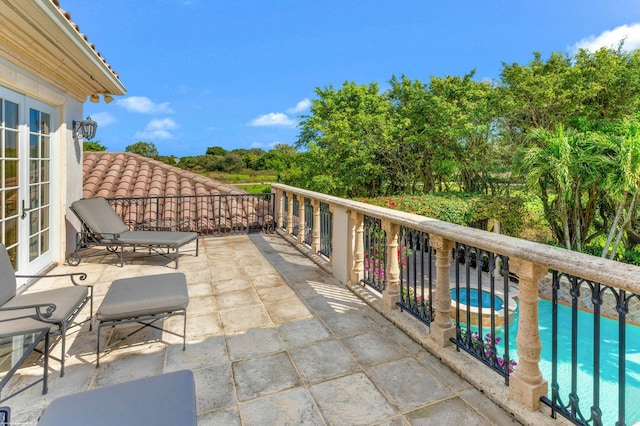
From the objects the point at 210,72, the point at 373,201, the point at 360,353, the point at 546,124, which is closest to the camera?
the point at 360,353

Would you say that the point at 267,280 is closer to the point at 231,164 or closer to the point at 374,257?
the point at 374,257

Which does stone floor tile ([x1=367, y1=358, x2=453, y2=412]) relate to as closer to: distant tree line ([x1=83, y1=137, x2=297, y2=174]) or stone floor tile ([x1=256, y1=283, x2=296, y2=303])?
stone floor tile ([x1=256, y1=283, x2=296, y2=303])

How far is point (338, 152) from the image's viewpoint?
50.9ft

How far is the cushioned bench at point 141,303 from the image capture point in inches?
97.6

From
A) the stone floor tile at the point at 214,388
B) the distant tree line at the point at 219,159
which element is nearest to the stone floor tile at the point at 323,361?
the stone floor tile at the point at 214,388

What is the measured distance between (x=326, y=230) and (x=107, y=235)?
3.26 m

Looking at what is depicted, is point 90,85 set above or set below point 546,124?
below

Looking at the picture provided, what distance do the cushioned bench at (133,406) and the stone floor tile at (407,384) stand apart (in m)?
1.24

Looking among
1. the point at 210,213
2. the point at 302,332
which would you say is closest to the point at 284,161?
the point at 210,213

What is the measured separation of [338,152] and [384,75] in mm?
5855

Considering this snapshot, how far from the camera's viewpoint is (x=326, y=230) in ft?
17.2

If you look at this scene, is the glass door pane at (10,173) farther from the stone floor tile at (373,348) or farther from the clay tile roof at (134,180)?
the clay tile roof at (134,180)

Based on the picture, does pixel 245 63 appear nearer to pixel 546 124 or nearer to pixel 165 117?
pixel 546 124

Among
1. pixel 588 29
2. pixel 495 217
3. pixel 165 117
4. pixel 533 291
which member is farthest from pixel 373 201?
pixel 165 117
